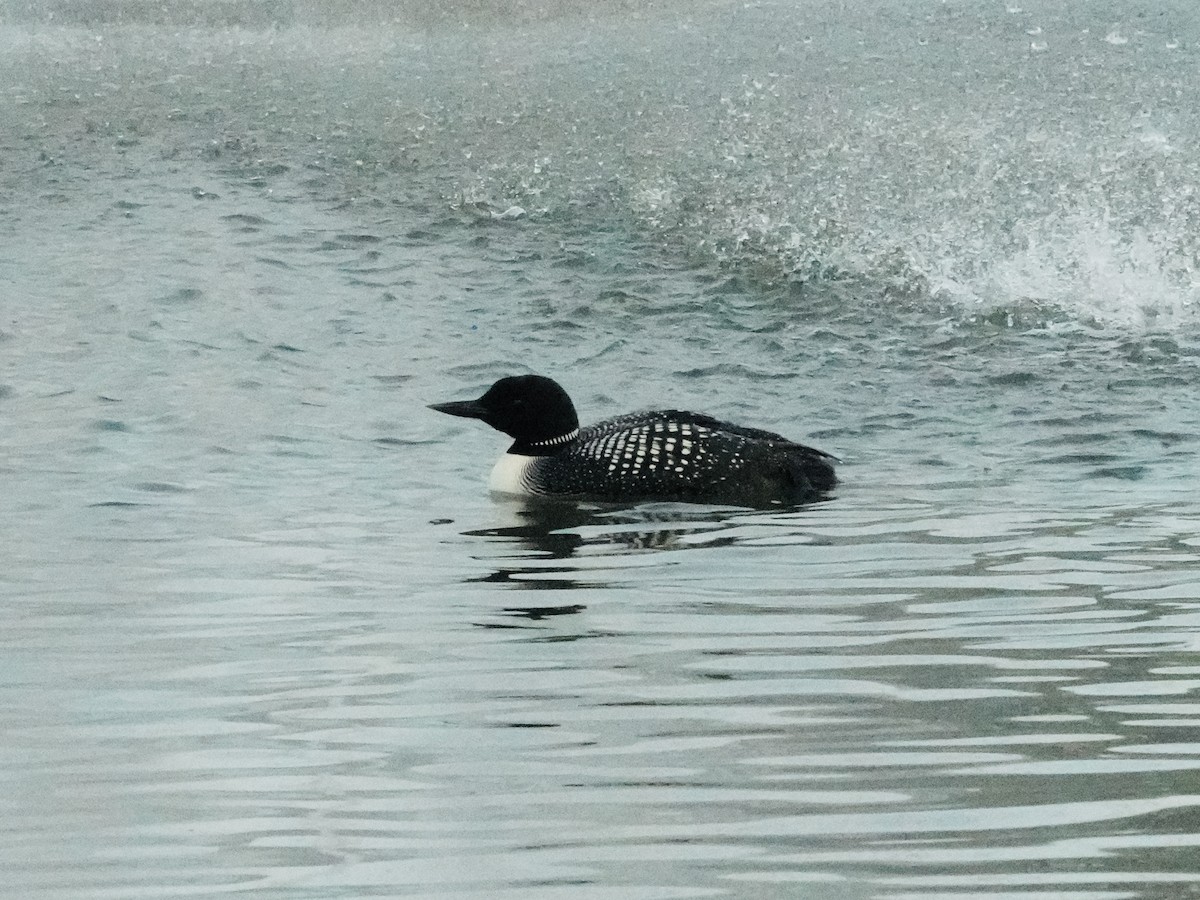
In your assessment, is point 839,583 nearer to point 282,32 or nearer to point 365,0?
point 282,32

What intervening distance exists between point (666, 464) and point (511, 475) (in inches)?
31.3

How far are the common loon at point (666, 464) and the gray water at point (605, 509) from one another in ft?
0.64

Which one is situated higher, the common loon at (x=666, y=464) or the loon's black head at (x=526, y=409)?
the loon's black head at (x=526, y=409)

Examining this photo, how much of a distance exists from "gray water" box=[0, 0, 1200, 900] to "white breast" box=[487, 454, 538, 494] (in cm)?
18

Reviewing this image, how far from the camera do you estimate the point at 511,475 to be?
10.2 meters

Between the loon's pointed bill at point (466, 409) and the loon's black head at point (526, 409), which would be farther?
the loon's pointed bill at point (466, 409)

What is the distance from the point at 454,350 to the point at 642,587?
6.54 meters

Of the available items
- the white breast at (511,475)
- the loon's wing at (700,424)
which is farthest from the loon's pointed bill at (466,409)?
the loon's wing at (700,424)

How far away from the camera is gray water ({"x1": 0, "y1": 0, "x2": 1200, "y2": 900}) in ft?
15.3

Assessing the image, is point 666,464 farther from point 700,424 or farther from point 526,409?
point 526,409

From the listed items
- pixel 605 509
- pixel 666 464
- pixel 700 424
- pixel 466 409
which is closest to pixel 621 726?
pixel 605 509

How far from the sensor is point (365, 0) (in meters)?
39.9

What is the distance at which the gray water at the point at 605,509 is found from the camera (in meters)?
4.65

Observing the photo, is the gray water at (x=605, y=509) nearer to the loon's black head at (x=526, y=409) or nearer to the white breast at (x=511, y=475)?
the white breast at (x=511, y=475)
